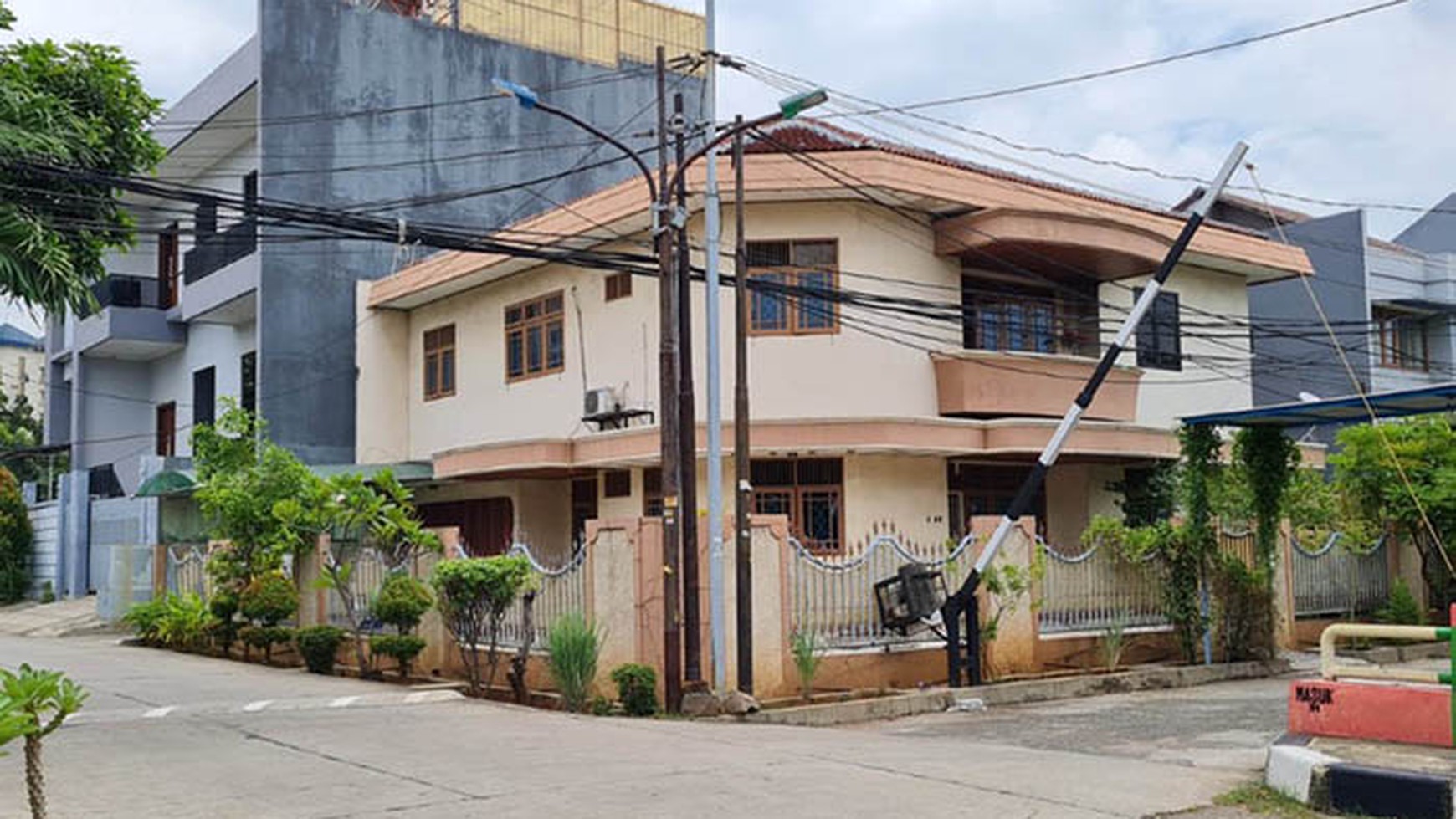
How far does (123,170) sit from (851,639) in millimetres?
8736

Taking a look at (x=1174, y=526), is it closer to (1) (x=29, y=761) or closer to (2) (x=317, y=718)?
(2) (x=317, y=718)

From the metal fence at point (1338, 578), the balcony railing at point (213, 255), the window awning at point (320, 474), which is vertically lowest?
the metal fence at point (1338, 578)

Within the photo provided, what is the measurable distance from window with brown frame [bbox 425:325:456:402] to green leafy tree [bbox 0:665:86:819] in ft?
69.3

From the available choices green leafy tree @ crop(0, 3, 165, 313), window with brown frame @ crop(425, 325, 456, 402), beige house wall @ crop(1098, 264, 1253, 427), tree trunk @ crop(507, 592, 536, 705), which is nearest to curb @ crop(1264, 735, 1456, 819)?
tree trunk @ crop(507, 592, 536, 705)

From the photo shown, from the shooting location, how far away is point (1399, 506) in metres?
21.2

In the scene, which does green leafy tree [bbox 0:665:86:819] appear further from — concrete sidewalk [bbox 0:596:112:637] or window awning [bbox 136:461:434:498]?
concrete sidewalk [bbox 0:596:112:637]

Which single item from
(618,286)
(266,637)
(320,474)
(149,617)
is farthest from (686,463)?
(149,617)

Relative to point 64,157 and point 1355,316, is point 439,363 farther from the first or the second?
point 1355,316

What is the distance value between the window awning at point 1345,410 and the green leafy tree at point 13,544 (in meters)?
26.1

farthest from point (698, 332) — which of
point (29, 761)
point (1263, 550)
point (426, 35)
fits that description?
point (29, 761)

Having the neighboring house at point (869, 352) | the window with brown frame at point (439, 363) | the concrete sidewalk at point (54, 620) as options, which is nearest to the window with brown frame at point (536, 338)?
the neighboring house at point (869, 352)

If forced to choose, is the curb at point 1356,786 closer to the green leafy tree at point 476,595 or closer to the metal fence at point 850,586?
the metal fence at point 850,586

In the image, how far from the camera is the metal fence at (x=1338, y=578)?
67.7ft

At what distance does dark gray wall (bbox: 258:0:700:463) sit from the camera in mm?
26547
